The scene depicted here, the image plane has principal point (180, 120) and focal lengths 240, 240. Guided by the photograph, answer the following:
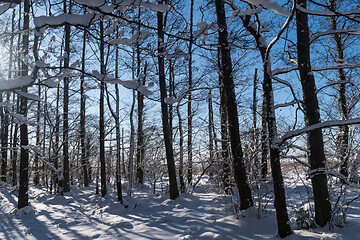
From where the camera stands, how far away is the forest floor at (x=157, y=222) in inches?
177

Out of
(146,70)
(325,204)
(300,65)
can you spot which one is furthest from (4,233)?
(146,70)

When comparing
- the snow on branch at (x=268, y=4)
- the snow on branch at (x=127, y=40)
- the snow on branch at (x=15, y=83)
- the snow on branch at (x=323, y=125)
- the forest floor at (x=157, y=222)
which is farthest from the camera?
the forest floor at (x=157, y=222)

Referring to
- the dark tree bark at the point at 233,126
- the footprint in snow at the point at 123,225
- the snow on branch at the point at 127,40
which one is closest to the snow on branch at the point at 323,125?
the dark tree bark at the point at 233,126

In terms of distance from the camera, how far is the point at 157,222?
5.98 metres

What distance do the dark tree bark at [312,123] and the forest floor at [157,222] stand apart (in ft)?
0.72

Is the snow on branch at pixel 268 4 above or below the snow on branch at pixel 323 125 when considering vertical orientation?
above

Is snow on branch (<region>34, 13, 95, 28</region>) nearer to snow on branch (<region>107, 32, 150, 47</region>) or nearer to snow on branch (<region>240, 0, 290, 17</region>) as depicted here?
snow on branch (<region>107, 32, 150, 47</region>)

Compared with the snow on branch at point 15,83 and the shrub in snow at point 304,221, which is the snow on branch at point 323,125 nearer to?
the shrub in snow at point 304,221

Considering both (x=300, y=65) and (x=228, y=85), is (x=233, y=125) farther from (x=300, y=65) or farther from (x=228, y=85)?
(x=300, y=65)

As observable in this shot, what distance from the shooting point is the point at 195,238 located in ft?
14.7

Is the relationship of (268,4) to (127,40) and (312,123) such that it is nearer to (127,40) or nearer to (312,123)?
Answer: (127,40)

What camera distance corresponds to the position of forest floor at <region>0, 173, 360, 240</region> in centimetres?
448

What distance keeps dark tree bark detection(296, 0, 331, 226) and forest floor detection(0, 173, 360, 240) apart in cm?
22

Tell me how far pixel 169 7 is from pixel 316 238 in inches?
159
